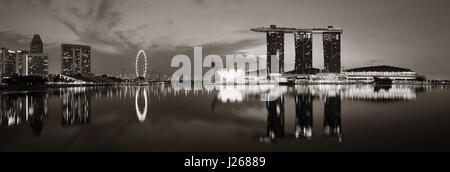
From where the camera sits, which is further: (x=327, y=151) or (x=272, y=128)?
(x=272, y=128)

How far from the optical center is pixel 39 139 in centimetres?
1122

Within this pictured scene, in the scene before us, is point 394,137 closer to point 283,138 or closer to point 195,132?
point 283,138

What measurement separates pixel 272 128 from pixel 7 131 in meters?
11.3
